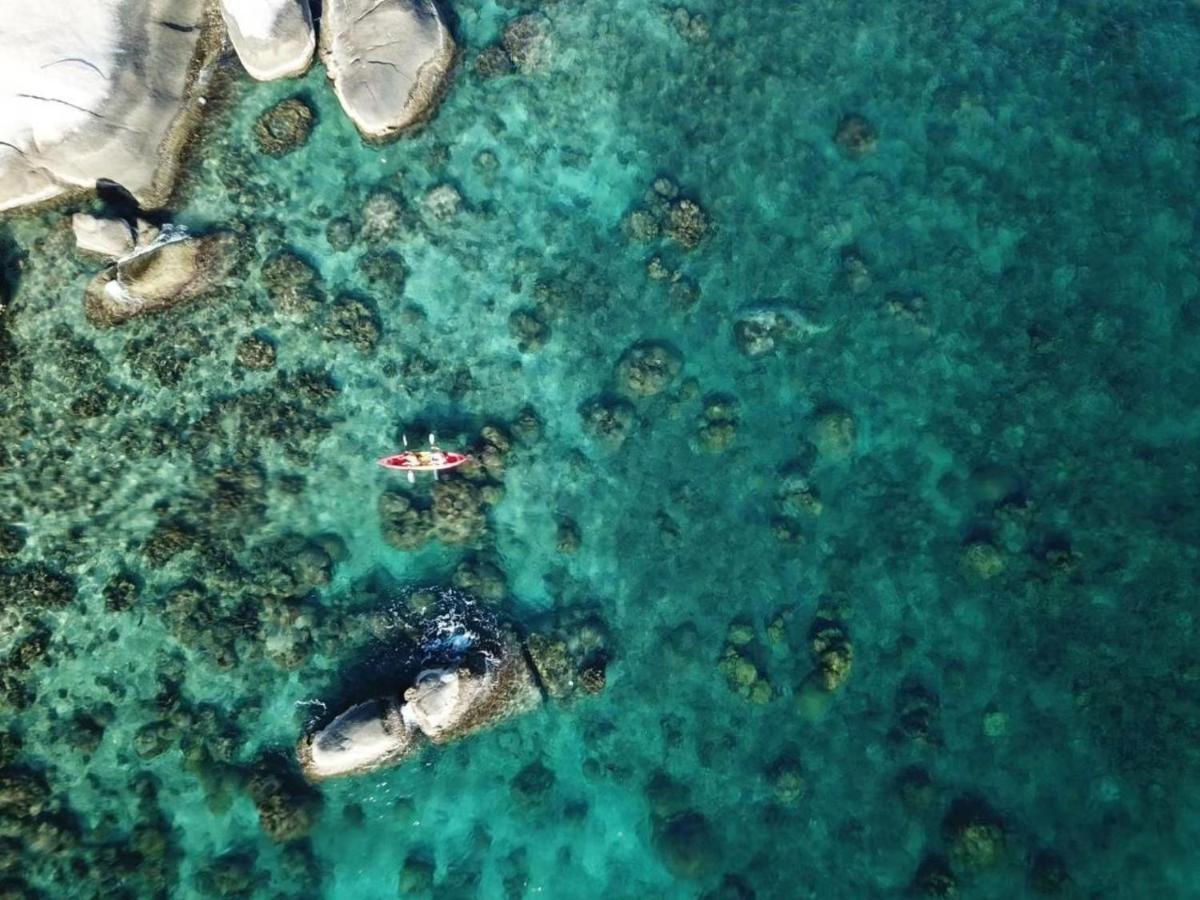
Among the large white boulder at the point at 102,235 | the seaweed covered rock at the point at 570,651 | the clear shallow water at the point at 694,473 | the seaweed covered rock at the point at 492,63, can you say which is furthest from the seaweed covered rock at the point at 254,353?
the seaweed covered rock at the point at 570,651

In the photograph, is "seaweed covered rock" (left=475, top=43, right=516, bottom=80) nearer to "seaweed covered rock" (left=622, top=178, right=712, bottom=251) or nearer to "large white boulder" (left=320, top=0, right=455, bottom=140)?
"large white boulder" (left=320, top=0, right=455, bottom=140)

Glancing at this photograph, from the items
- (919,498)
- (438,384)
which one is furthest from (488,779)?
(919,498)

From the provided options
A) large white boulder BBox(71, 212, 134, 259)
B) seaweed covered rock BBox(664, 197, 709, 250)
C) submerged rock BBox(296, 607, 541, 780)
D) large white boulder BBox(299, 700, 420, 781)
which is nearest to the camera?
large white boulder BBox(299, 700, 420, 781)

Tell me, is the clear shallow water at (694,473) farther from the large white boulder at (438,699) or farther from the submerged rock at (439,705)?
the large white boulder at (438,699)

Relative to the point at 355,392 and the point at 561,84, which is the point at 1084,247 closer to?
the point at 561,84

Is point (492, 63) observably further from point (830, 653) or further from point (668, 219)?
point (830, 653)

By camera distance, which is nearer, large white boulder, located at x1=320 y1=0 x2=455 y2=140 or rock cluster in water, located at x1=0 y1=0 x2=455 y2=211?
rock cluster in water, located at x1=0 y1=0 x2=455 y2=211

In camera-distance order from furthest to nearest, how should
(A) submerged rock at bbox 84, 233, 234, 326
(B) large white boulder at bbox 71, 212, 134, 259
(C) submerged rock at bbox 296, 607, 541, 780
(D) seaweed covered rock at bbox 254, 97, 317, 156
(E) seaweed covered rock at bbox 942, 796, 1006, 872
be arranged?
(D) seaweed covered rock at bbox 254, 97, 317, 156 → (E) seaweed covered rock at bbox 942, 796, 1006, 872 → (A) submerged rock at bbox 84, 233, 234, 326 → (B) large white boulder at bbox 71, 212, 134, 259 → (C) submerged rock at bbox 296, 607, 541, 780

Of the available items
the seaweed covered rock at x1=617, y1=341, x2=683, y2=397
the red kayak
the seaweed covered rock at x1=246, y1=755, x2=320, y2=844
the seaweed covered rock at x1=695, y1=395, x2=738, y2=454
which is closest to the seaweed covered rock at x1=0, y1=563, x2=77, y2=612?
the seaweed covered rock at x1=246, y1=755, x2=320, y2=844
